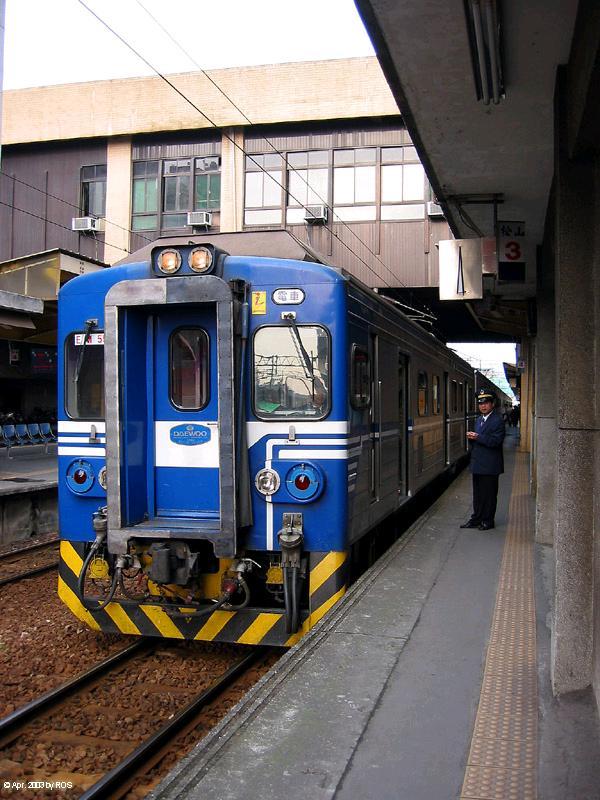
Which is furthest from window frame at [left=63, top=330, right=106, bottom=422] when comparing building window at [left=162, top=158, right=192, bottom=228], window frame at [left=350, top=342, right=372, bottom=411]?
building window at [left=162, top=158, right=192, bottom=228]

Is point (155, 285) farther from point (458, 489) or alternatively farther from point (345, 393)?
point (458, 489)

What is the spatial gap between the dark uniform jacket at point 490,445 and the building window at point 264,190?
13824 millimetres

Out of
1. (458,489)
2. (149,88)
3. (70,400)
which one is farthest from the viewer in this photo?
(149,88)

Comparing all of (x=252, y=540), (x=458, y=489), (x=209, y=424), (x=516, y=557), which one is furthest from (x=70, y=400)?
(x=458, y=489)

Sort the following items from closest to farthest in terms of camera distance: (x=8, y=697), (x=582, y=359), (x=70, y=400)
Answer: (x=582, y=359) → (x=8, y=697) → (x=70, y=400)

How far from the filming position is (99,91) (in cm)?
2294

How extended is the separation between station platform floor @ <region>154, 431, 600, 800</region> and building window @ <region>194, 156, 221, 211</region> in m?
18.1

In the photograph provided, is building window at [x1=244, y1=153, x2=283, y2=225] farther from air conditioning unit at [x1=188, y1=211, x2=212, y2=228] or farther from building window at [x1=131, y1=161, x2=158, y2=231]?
building window at [x1=131, y1=161, x2=158, y2=231]

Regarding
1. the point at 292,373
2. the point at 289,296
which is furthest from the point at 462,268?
the point at 292,373

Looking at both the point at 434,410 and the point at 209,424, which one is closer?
the point at 209,424

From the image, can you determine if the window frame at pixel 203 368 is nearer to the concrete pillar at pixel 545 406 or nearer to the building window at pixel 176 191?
the concrete pillar at pixel 545 406

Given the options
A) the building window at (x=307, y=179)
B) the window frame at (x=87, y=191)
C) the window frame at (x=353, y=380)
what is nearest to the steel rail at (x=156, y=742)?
the window frame at (x=353, y=380)

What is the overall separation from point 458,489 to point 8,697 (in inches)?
409

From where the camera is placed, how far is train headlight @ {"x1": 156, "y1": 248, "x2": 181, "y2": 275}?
572 cm
